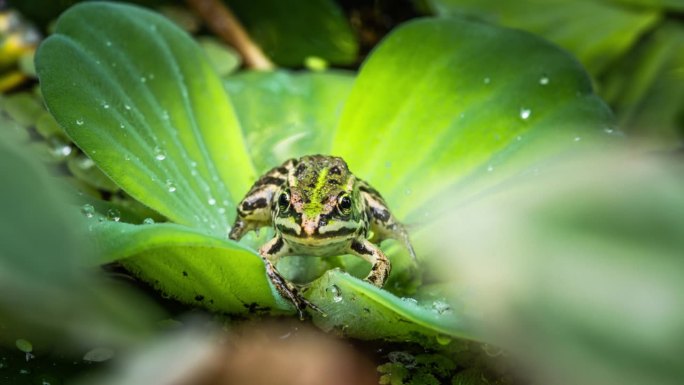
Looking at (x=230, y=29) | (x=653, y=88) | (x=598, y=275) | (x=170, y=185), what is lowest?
(x=653, y=88)

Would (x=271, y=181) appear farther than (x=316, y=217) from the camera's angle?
Yes

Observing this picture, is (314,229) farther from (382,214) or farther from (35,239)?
(35,239)

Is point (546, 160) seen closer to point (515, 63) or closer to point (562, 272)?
point (515, 63)

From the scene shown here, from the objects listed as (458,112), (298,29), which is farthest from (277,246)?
(298,29)

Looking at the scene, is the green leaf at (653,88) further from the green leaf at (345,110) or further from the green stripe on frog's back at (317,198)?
the green stripe on frog's back at (317,198)

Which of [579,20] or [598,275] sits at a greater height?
[598,275]

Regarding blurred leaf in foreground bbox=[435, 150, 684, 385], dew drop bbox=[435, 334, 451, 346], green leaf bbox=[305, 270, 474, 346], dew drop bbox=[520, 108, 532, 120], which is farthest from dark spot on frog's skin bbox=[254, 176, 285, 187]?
blurred leaf in foreground bbox=[435, 150, 684, 385]

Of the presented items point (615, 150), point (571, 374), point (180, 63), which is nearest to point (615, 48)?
point (615, 150)

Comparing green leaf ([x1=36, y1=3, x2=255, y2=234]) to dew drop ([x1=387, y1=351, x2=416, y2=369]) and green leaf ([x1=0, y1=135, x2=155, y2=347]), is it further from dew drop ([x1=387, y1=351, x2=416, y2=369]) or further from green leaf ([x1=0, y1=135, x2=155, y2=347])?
green leaf ([x1=0, y1=135, x2=155, y2=347])
